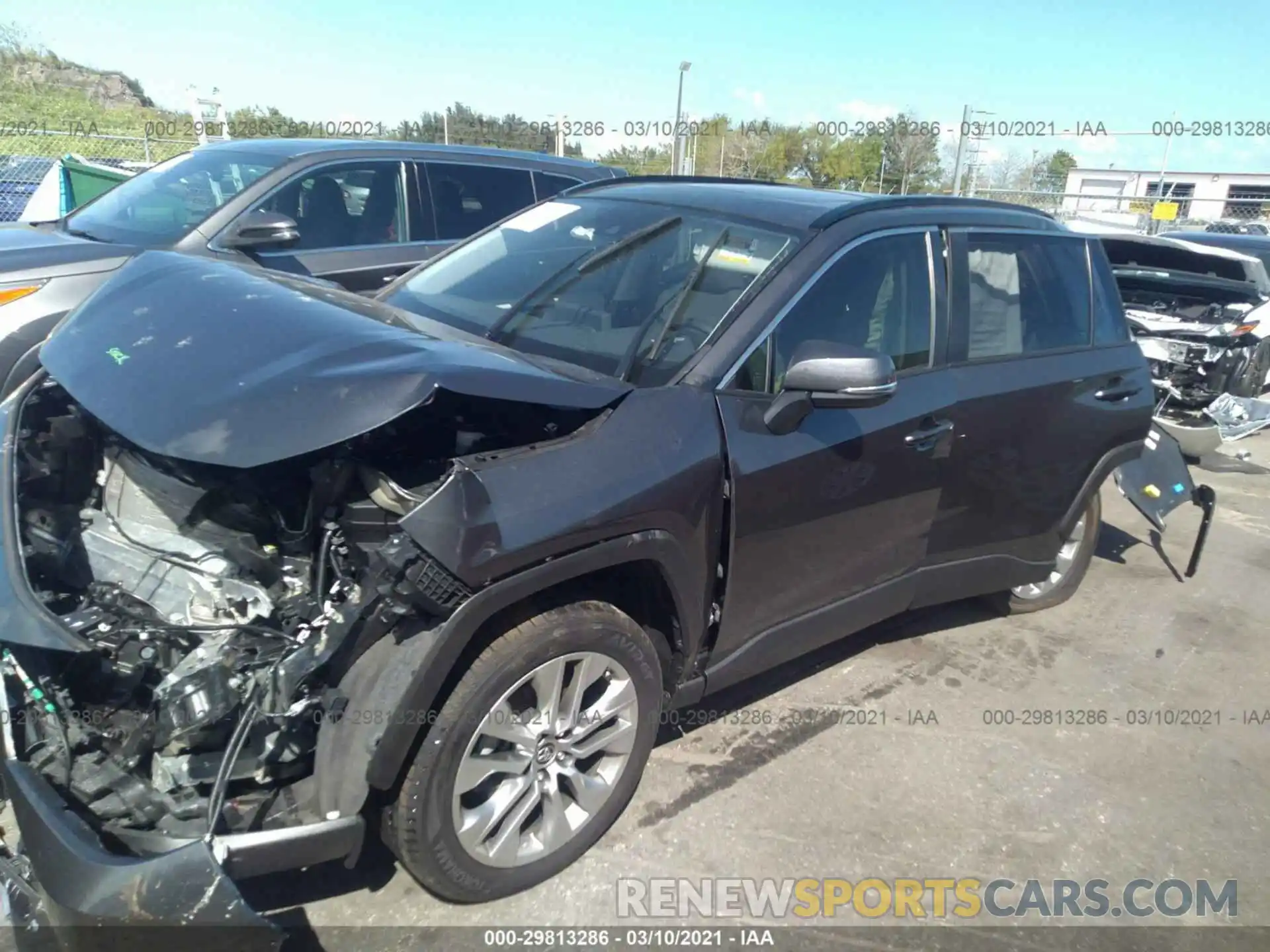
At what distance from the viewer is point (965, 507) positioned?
3.67 m

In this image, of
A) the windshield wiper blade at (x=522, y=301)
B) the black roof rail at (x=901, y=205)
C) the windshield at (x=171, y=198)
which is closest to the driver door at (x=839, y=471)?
the black roof rail at (x=901, y=205)

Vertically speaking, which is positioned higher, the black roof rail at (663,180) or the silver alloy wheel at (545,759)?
the black roof rail at (663,180)

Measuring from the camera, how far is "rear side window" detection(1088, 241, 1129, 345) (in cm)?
429

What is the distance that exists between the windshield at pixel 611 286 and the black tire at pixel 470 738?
79cm

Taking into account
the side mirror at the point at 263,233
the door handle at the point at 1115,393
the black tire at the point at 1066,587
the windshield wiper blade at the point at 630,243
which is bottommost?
the black tire at the point at 1066,587

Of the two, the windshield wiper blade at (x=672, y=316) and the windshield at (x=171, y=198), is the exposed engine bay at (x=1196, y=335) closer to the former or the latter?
the windshield wiper blade at (x=672, y=316)

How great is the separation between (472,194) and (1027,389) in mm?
4296

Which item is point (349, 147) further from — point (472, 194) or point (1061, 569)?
point (1061, 569)

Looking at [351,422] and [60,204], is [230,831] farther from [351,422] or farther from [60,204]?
[60,204]

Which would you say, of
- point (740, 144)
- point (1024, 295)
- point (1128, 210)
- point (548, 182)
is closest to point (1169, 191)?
point (1128, 210)

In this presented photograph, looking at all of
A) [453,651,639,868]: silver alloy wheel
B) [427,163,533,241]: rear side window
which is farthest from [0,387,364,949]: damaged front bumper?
[427,163,533,241]: rear side window

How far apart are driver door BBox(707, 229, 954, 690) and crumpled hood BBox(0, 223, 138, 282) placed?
410 centimetres

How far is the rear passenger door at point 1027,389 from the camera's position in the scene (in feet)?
11.8

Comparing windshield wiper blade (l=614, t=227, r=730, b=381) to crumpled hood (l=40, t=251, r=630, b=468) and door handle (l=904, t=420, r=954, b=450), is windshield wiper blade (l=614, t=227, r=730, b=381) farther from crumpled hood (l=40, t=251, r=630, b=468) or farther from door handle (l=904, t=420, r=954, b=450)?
door handle (l=904, t=420, r=954, b=450)
